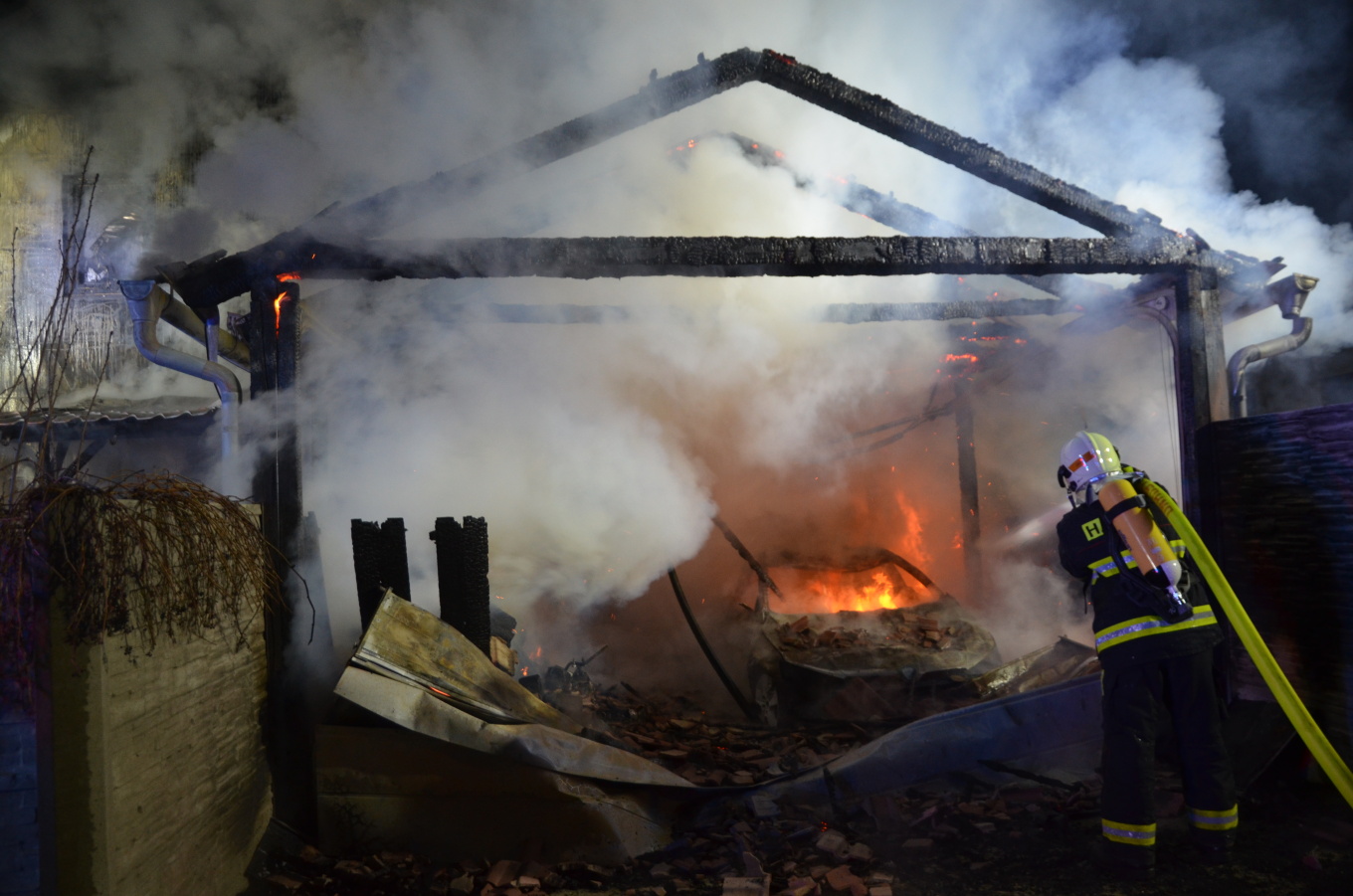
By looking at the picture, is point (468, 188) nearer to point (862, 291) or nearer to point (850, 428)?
point (862, 291)

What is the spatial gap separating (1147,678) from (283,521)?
557cm

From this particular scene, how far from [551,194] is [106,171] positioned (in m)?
9.51

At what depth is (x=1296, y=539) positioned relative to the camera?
4980mm

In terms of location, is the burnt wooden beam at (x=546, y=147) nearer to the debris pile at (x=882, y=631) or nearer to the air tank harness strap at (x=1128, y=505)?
the air tank harness strap at (x=1128, y=505)

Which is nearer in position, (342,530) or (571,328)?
(342,530)

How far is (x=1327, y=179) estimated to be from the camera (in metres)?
11.5

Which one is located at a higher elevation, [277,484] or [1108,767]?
[277,484]

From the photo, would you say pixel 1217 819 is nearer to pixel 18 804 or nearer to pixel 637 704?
pixel 637 704

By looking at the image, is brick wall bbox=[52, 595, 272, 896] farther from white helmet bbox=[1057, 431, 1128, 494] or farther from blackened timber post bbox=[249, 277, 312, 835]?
white helmet bbox=[1057, 431, 1128, 494]

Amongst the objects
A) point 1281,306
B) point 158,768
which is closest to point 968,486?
point 1281,306

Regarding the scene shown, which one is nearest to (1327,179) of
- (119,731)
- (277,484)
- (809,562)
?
(809,562)

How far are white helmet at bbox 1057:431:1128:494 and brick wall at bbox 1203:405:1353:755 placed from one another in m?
1.45

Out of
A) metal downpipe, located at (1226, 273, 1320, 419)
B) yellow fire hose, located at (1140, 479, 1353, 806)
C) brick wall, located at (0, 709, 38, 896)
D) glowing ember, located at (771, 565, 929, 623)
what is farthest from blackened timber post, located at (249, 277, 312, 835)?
metal downpipe, located at (1226, 273, 1320, 419)

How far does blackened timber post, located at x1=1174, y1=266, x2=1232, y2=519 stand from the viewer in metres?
5.88
